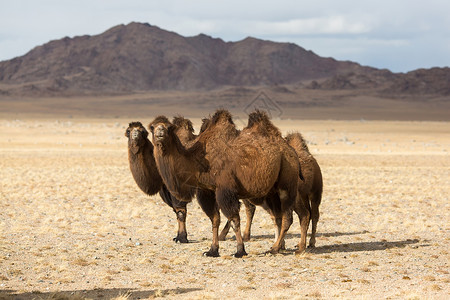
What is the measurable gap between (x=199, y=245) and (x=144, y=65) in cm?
15490

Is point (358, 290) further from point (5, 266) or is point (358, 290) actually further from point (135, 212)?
point (135, 212)

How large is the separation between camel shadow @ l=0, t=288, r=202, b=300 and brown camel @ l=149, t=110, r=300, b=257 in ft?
6.07

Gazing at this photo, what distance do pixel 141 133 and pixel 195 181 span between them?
1.35m

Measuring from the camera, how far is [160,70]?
530 feet

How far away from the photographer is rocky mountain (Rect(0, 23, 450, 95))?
129 metres

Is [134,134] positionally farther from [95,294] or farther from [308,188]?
[95,294]

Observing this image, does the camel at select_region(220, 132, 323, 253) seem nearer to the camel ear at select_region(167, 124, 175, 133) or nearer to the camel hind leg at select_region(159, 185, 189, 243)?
the camel hind leg at select_region(159, 185, 189, 243)

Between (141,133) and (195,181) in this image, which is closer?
(195,181)

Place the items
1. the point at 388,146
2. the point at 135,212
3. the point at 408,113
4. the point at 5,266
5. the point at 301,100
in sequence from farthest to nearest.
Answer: the point at 301,100
the point at 408,113
the point at 388,146
the point at 135,212
the point at 5,266

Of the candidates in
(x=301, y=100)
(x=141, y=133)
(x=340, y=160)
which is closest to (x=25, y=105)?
(x=301, y=100)

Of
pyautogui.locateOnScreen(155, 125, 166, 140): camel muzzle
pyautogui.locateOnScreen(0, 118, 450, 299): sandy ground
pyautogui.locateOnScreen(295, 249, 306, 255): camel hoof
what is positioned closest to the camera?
pyautogui.locateOnScreen(0, 118, 450, 299): sandy ground

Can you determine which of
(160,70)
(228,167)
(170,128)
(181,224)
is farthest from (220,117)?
(160,70)

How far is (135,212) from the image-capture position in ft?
47.4

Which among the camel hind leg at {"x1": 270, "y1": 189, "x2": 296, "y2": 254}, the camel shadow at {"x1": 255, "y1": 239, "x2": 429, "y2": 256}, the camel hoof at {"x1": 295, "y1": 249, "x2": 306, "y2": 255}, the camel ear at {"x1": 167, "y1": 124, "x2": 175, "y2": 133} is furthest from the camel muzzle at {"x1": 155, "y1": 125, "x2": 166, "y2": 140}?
the camel hoof at {"x1": 295, "y1": 249, "x2": 306, "y2": 255}
